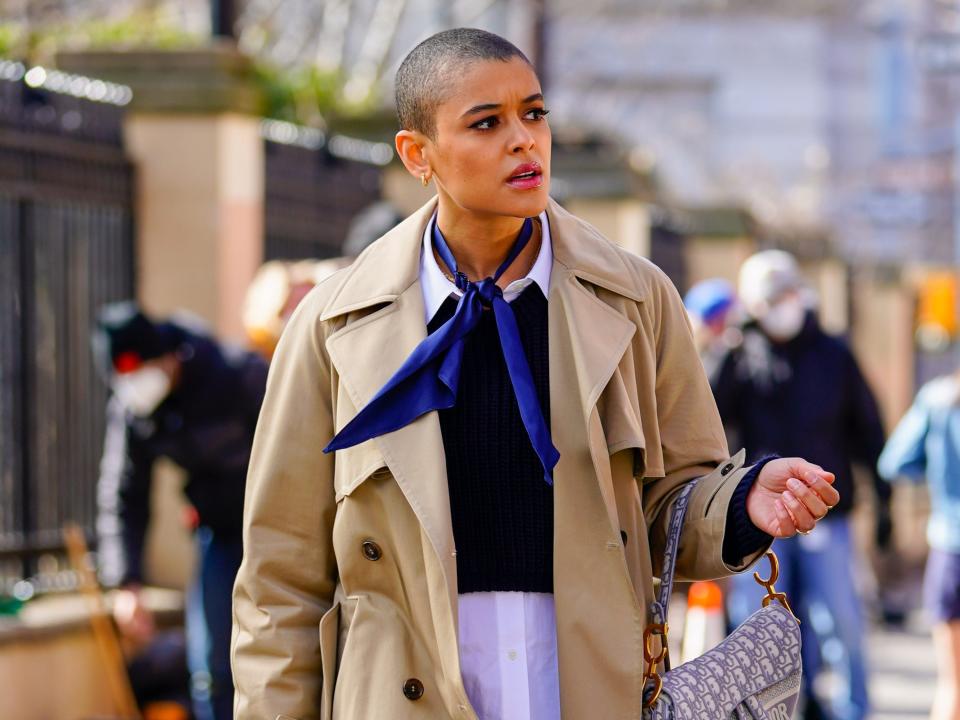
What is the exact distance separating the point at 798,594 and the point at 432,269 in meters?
5.37

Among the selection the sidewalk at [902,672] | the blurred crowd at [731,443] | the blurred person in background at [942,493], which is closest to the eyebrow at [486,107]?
the blurred crowd at [731,443]

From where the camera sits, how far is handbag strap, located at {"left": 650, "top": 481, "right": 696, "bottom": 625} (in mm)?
3422

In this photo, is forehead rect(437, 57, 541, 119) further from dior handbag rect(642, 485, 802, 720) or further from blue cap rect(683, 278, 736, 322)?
blue cap rect(683, 278, 736, 322)

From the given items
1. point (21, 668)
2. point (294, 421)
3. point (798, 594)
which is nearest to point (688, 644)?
point (798, 594)

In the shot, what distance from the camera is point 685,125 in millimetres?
48750

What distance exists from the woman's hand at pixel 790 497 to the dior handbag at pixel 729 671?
0.14 m

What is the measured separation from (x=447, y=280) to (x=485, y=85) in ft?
1.19

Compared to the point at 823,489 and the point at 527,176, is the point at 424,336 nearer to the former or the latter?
the point at 527,176

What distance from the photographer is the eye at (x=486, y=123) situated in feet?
11.2

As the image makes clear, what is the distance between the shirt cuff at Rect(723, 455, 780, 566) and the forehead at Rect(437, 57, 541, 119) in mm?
742

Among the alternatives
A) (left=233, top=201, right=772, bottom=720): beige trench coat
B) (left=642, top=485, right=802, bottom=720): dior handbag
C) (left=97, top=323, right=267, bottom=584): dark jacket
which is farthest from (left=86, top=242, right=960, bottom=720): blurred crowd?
(left=642, top=485, right=802, bottom=720): dior handbag

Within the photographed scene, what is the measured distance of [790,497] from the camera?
326cm

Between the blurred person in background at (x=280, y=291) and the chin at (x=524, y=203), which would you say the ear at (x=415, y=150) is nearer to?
the chin at (x=524, y=203)

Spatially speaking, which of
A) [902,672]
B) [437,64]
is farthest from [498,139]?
[902,672]
